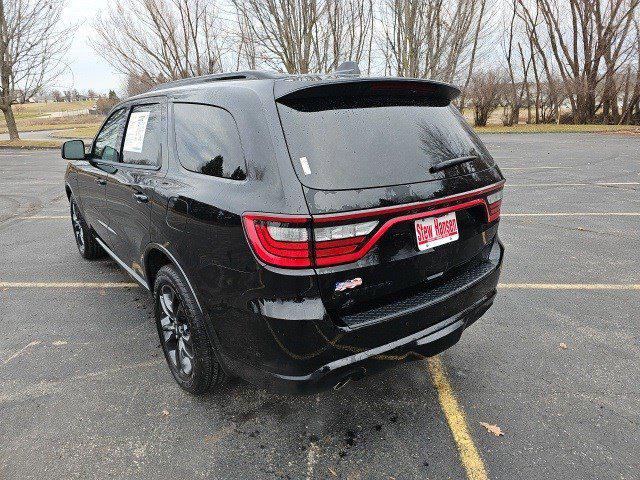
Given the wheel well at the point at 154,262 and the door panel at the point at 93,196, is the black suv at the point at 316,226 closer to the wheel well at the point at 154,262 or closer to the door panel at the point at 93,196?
the wheel well at the point at 154,262

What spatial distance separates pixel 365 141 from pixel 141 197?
5.10 ft

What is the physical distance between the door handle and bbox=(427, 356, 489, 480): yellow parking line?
2.12 metres

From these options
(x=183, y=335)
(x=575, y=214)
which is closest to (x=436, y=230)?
(x=183, y=335)

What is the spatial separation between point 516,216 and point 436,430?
→ 5.27 metres

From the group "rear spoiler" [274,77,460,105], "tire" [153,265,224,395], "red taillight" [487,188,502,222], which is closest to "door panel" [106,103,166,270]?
"tire" [153,265,224,395]

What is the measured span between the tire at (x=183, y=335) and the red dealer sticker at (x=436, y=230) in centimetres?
119

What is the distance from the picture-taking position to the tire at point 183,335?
2.44m

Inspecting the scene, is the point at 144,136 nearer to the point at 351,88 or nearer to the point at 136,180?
the point at 136,180

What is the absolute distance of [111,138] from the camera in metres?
3.89

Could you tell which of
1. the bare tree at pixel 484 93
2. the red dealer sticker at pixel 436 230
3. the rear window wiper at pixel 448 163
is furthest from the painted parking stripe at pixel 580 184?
the bare tree at pixel 484 93

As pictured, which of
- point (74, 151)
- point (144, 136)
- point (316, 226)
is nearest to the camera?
point (316, 226)

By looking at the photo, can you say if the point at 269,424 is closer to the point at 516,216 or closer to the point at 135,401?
the point at 135,401

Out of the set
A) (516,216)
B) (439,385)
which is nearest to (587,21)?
(516,216)

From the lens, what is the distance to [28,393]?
2.79 metres
